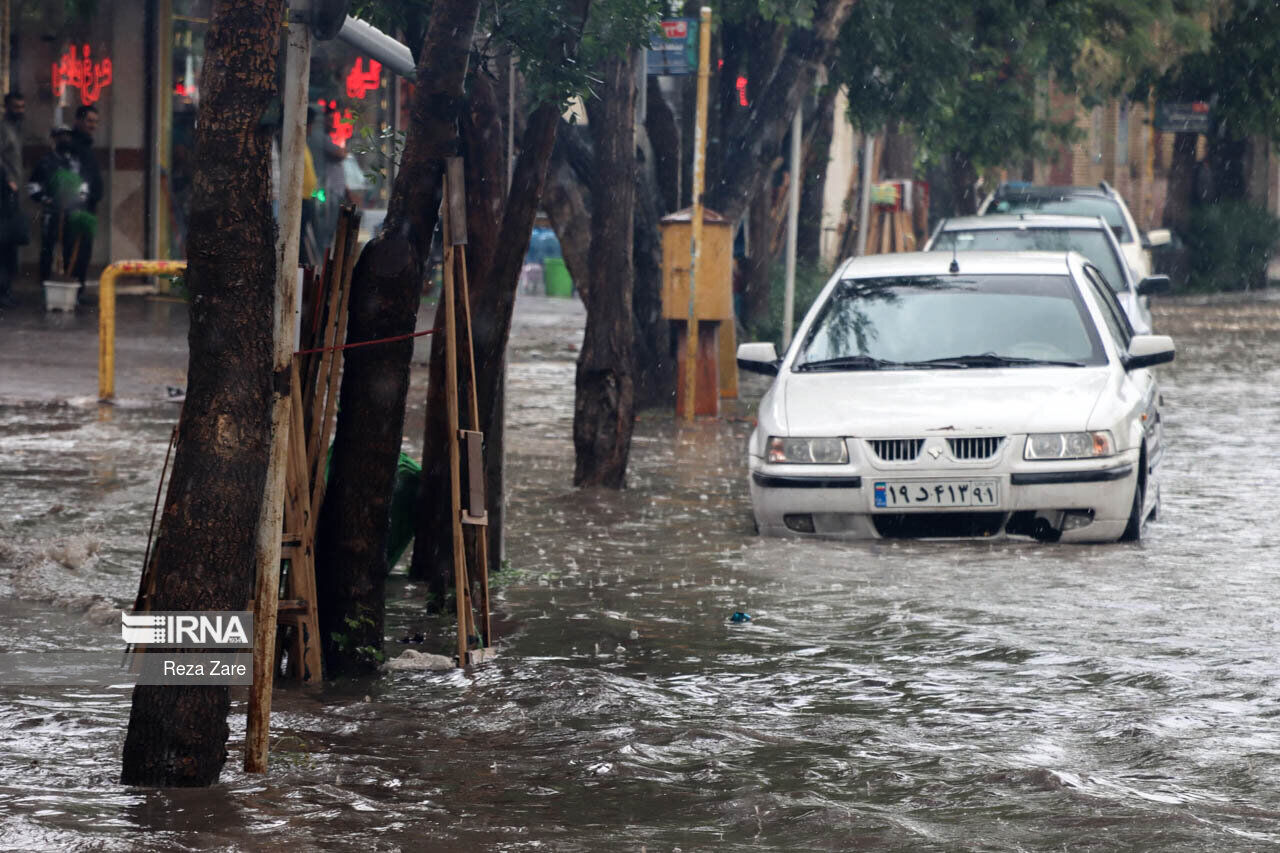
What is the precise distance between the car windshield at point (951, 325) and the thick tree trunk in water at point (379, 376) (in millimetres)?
3728

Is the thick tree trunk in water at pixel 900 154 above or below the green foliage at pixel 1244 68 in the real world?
below

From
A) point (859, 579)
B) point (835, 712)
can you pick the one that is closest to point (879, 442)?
point (859, 579)

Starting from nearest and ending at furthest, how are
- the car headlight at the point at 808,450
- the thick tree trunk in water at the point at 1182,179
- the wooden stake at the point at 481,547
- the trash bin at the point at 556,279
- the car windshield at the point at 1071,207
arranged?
the wooden stake at the point at 481,547
the car headlight at the point at 808,450
the car windshield at the point at 1071,207
the trash bin at the point at 556,279
the thick tree trunk in water at the point at 1182,179

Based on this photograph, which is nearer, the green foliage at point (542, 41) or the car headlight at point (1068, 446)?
the green foliage at point (542, 41)

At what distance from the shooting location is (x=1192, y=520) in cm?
1108

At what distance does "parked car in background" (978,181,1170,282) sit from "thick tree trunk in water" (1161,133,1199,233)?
1391cm

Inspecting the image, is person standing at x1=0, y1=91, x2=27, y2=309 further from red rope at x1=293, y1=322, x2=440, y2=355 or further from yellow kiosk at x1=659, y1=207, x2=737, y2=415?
red rope at x1=293, y1=322, x2=440, y2=355

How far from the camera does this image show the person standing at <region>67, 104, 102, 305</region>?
2102 cm

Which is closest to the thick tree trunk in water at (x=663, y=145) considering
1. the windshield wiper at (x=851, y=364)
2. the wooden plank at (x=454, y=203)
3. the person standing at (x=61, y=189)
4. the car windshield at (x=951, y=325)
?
the car windshield at (x=951, y=325)

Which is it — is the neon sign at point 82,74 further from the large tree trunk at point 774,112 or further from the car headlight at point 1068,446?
the car headlight at point 1068,446

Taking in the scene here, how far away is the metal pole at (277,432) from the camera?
5.71m

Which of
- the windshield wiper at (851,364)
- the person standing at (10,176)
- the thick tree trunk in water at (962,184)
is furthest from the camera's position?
the thick tree trunk in water at (962,184)

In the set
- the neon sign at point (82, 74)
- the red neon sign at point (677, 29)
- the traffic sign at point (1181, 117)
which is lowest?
the red neon sign at point (677, 29)

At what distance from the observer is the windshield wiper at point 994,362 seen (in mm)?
10406
